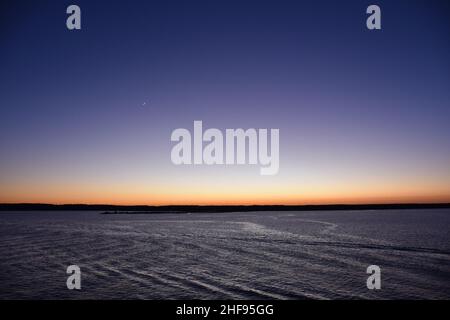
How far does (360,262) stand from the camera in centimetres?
3406

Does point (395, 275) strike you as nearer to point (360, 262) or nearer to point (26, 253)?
point (360, 262)

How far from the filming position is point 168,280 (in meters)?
26.4

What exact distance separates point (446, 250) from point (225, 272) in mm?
28960

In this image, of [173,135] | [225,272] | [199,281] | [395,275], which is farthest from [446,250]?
[173,135]

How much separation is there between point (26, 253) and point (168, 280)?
912 inches

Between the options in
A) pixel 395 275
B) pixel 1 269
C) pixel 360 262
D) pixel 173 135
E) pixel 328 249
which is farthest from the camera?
pixel 328 249

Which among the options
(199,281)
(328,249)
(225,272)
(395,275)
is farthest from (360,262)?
(199,281)
